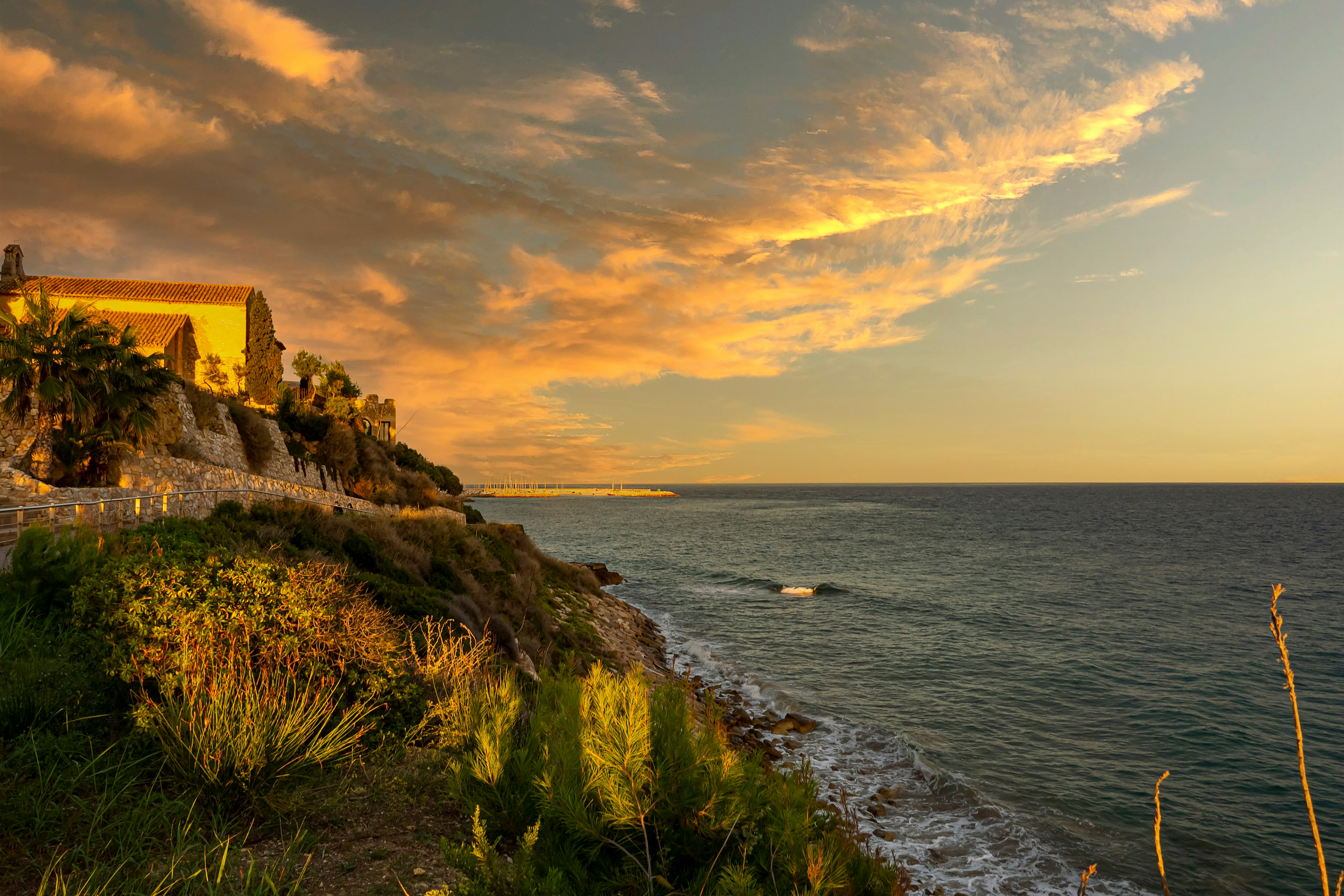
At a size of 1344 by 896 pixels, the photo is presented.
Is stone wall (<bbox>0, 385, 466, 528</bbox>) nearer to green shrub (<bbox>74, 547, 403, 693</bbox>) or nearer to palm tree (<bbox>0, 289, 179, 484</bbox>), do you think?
palm tree (<bbox>0, 289, 179, 484</bbox>)

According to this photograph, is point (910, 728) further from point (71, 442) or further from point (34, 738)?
point (71, 442)

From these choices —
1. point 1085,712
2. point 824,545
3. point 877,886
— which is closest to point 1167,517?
point 824,545

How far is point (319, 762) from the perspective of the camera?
22.2 feet

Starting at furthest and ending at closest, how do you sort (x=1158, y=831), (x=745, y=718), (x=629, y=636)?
(x=629, y=636), (x=745, y=718), (x=1158, y=831)

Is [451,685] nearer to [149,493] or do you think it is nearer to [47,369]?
[149,493]

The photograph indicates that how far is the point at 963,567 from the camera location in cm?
4909

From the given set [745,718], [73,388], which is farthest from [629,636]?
[73,388]

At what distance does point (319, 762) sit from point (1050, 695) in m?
21.6

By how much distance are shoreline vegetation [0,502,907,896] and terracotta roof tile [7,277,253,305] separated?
138 feet

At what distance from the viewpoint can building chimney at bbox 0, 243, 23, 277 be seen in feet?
133

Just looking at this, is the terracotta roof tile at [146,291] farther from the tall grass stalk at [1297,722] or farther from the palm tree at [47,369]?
the tall grass stalk at [1297,722]

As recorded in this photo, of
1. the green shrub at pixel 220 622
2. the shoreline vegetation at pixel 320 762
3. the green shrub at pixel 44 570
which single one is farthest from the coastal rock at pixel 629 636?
the green shrub at pixel 44 570

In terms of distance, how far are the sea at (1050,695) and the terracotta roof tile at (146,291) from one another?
106 feet

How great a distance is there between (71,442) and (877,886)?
22.6 m
